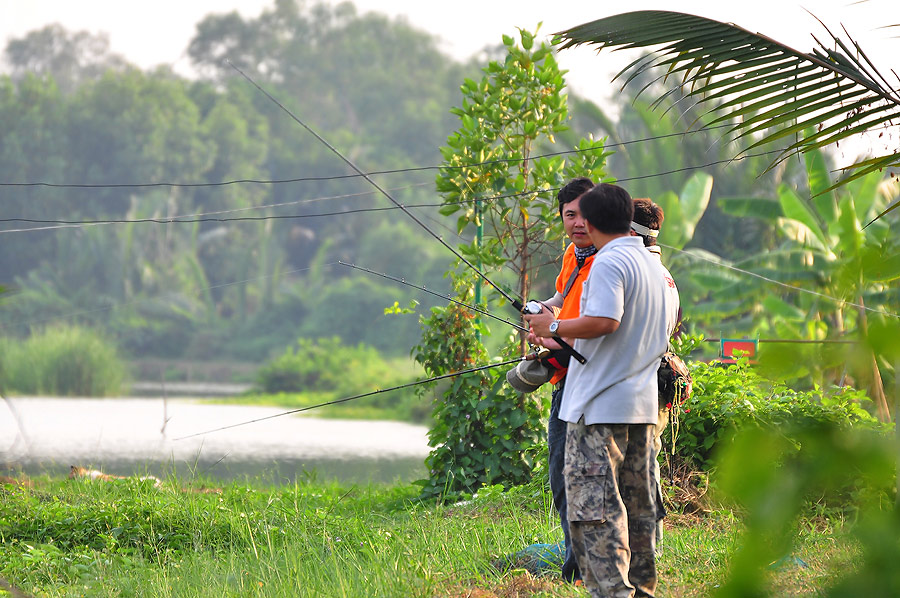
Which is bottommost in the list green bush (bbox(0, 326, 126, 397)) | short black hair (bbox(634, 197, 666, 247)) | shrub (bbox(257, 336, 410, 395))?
shrub (bbox(257, 336, 410, 395))

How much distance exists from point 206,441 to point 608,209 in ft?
43.9

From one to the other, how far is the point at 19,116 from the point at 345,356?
1535 centimetres

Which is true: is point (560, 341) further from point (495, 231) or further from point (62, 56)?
point (62, 56)

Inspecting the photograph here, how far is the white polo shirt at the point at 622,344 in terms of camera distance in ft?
8.43

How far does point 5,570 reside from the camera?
429cm

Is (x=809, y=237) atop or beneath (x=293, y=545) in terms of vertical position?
atop

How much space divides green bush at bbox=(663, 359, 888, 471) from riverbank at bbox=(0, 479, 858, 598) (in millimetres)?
414

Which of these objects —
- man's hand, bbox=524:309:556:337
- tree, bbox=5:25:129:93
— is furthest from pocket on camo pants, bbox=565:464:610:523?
tree, bbox=5:25:129:93

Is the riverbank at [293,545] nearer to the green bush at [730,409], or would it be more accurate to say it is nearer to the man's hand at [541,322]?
the green bush at [730,409]

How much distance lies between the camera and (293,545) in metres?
4.11

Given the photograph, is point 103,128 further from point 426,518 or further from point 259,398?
point 426,518

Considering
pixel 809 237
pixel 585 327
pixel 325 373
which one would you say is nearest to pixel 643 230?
pixel 585 327

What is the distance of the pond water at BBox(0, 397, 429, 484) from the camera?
11727 mm

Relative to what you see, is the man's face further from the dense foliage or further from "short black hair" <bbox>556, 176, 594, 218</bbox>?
the dense foliage
